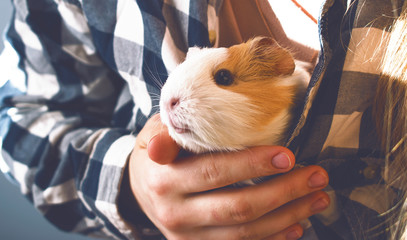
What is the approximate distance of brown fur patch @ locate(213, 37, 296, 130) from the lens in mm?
565

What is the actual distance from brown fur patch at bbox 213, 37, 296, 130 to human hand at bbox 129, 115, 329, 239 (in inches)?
3.5

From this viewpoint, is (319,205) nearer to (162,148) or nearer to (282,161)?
(282,161)

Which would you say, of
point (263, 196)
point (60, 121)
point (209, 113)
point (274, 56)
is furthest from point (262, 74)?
point (60, 121)

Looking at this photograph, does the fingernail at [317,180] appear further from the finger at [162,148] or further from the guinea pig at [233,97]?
the finger at [162,148]

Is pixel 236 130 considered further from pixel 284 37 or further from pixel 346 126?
pixel 284 37

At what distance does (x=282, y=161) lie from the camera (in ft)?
1.82

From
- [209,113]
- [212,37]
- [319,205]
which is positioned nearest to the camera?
[209,113]

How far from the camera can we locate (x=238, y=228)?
671 millimetres

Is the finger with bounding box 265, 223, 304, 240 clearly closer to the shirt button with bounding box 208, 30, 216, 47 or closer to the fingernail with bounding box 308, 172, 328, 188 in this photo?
the fingernail with bounding box 308, 172, 328, 188

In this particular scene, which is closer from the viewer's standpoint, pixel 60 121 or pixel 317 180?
pixel 317 180

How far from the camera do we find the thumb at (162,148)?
60 cm

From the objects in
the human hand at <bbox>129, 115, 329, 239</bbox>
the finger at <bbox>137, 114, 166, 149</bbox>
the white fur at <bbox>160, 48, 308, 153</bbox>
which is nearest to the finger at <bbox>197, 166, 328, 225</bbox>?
the human hand at <bbox>129, 115, 329, 239</bbox>

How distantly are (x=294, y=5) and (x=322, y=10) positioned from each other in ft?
0.71

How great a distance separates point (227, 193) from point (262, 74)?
30 cm
